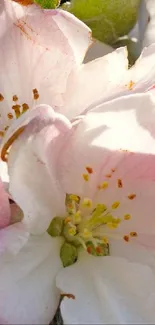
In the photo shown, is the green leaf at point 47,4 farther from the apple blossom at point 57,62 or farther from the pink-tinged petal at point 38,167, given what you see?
the pink-tinged petal at point 38,167

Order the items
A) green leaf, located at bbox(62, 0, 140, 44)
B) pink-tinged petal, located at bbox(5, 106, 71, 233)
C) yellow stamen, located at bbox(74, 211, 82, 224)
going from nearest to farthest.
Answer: pink-tinged petal, located at bbox(5, 106, 71, 233), yellow stamen, located at bbox(74, 211, 82, 224), green leaf, located at bbox(62, 0, 140, 44)

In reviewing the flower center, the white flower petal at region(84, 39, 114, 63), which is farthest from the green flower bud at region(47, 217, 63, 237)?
the white flower petal at region(84, 39, 114, 63)

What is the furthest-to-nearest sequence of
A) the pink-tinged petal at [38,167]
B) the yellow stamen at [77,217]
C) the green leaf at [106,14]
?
the green leaf at [106,14] < the yellow stamen at [77,217] < the pink-tinged petal at [38,167]

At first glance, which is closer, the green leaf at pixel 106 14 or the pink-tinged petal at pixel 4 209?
the pink-tinged petal at pixel 4 209

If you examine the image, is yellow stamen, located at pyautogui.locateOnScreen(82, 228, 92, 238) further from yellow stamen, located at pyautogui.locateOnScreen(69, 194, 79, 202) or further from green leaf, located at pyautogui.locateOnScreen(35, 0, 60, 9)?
green leaf, located at pyautogui.locateOnScreen(35, 0, 60, 9)

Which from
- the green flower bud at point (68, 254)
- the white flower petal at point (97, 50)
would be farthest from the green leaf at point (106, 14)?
the green flower bud at point (68, 254)

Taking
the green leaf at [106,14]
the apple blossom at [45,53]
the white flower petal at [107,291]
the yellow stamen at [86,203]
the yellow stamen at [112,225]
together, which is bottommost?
the white flower petal at [107,291]

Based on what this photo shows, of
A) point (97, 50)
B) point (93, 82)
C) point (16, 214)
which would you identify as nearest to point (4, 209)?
point (16, 214)

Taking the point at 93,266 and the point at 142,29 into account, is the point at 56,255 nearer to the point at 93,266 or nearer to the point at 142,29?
the point at 93,266
